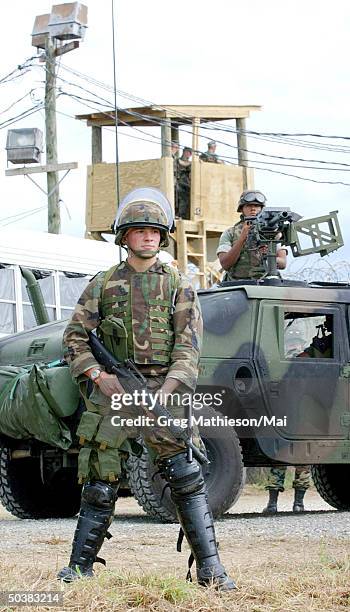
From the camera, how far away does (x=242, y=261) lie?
11961mm

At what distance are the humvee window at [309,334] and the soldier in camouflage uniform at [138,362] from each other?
184 inches

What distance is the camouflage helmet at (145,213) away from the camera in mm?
6648

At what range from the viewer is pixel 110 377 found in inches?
256

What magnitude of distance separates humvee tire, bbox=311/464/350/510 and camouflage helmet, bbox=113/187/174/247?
604cm

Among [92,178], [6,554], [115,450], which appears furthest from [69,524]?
[92,178]

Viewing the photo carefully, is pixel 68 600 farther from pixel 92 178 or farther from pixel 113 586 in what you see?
pixel 92 178

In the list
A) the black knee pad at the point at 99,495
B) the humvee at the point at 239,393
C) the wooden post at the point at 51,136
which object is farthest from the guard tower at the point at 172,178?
the black knee pad at the point at 99,495

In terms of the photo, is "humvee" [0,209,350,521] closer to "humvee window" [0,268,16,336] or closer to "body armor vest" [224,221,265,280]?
"body armor vest" [224,221,265,280]

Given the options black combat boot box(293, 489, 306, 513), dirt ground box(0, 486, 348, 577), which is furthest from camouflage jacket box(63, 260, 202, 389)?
black combat boot box(293, 489, 306, 513)

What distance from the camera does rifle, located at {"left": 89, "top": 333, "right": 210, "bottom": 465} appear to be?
644 centimetres

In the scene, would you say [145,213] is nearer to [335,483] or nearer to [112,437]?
[112,437]

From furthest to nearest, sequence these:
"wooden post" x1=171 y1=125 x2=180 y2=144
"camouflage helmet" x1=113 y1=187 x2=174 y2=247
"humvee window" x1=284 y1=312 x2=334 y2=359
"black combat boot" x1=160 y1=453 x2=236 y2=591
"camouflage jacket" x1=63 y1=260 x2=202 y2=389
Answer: "wooden post" x1=171 y1=125 x2=180 y2=144, "humvee window" x1=284 y1=312 x2=334 y2=359, "camouflage helmet" x1=113 y1=187 x2=174 y2=247, "camouflage jacket" x1=63 y1=260 x2=202 y2=389, "black combat boot" x1=160 y1=453 x2=236 y2=591

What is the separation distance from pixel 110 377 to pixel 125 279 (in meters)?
0.46

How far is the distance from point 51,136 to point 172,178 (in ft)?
9.30
